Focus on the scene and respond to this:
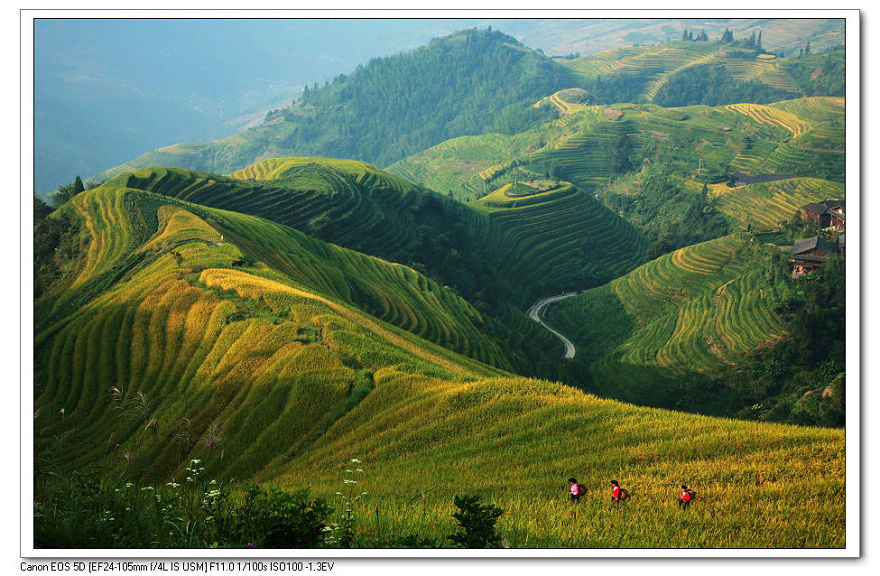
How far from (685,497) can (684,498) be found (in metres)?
0.03

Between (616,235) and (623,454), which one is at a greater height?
(616,235)

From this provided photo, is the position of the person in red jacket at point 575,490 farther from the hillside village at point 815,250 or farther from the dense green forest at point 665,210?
the dense green forest at point 665,210

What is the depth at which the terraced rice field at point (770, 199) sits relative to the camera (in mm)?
57562

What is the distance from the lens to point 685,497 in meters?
7.07

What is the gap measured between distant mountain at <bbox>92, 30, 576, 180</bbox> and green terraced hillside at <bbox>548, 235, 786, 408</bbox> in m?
99.7

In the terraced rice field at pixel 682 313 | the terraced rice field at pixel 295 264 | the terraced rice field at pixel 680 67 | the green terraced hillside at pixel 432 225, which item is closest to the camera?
the terraced rice field at pixel 295 264

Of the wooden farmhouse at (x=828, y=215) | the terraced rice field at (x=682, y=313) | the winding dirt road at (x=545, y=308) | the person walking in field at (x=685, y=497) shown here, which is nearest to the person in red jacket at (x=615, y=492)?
the person walking in field at (x=685, y=497)

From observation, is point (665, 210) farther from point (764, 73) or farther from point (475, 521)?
point (764, 73)

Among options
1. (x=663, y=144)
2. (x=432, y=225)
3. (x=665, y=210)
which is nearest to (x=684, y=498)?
(x=432, y=225)

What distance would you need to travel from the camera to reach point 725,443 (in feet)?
26.3

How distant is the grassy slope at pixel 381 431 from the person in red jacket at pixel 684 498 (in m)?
0.10
